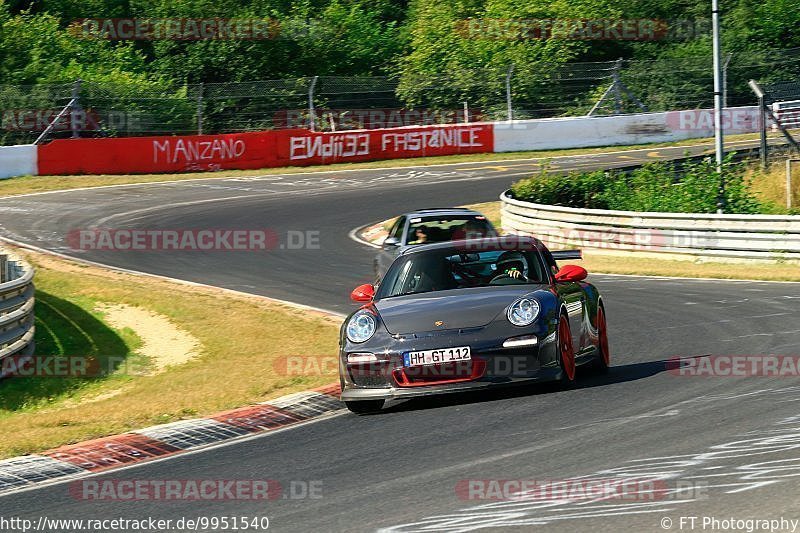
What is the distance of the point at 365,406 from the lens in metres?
9.95

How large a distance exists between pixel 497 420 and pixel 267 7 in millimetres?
49880

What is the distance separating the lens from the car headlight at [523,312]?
9547 millimetres

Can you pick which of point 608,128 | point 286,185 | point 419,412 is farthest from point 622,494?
point 608,128

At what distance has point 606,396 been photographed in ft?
31.4

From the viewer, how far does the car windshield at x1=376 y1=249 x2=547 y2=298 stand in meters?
10.6

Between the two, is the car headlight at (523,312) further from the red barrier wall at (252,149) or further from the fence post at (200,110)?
the fence post at (200,110)

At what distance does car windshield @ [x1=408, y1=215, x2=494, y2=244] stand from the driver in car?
197 inches

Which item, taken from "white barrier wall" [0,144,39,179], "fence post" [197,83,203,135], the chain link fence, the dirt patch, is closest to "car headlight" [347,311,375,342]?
the dirt patch

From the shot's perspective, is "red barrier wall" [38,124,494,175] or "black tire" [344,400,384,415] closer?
"black tire" [344,400,384,415]

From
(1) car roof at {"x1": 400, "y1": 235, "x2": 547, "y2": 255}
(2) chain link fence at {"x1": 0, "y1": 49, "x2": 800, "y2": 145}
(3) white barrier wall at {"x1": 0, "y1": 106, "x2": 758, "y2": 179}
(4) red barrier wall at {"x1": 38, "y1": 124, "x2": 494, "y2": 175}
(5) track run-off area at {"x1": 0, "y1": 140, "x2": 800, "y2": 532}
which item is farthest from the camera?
(3) white barrier wall at {"x1": 0, "y1": 106, "x2": 758, "y2": 179}

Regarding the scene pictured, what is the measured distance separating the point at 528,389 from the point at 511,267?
1.20 metres

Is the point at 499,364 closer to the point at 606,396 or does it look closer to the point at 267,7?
the point at 606,396

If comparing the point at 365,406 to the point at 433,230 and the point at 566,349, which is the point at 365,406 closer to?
the point at 566,349

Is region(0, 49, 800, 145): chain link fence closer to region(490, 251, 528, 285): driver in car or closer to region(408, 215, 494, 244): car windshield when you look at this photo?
region(408, 215, 494, 244): car windshield
